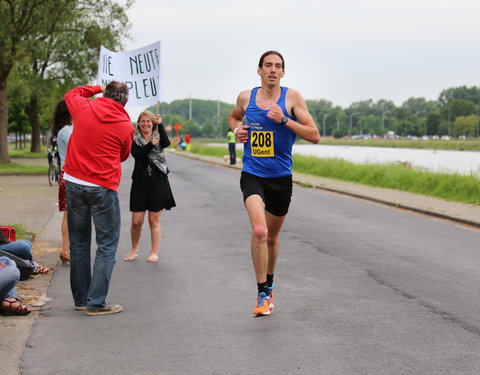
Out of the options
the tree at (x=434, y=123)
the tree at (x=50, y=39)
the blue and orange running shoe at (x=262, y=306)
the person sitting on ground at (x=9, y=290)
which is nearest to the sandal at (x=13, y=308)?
the person sitting on ground at (x=9, y=290)

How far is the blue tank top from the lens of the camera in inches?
234

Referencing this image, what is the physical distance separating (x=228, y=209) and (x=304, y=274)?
23.6 ft

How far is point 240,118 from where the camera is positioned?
6.41 m

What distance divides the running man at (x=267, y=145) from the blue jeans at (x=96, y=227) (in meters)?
1.08

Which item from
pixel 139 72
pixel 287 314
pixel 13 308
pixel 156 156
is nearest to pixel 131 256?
pixel 156 156

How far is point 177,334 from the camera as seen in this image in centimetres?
535

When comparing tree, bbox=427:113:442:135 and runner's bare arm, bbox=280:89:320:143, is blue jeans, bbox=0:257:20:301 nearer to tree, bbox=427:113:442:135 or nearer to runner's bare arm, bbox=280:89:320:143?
runner's bare arm, bbox=280:89:320:143

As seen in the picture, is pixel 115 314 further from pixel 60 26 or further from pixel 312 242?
pixel 60 26

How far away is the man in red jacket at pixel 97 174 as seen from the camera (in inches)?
229

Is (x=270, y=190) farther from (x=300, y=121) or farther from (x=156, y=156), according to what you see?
(x=156, y=156)

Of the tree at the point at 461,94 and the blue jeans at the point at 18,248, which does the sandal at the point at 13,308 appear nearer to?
the blue jeans at the point at 18,248

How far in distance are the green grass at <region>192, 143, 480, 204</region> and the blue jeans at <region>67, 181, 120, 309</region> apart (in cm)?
1203

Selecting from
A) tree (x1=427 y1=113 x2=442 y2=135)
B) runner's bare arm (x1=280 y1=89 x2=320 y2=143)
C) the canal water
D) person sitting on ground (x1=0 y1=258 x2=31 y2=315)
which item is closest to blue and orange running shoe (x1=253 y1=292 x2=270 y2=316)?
runner's bare arm (x1=280 y1=89 x2=320 y2=143)

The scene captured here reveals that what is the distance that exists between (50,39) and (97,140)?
35.5 m
